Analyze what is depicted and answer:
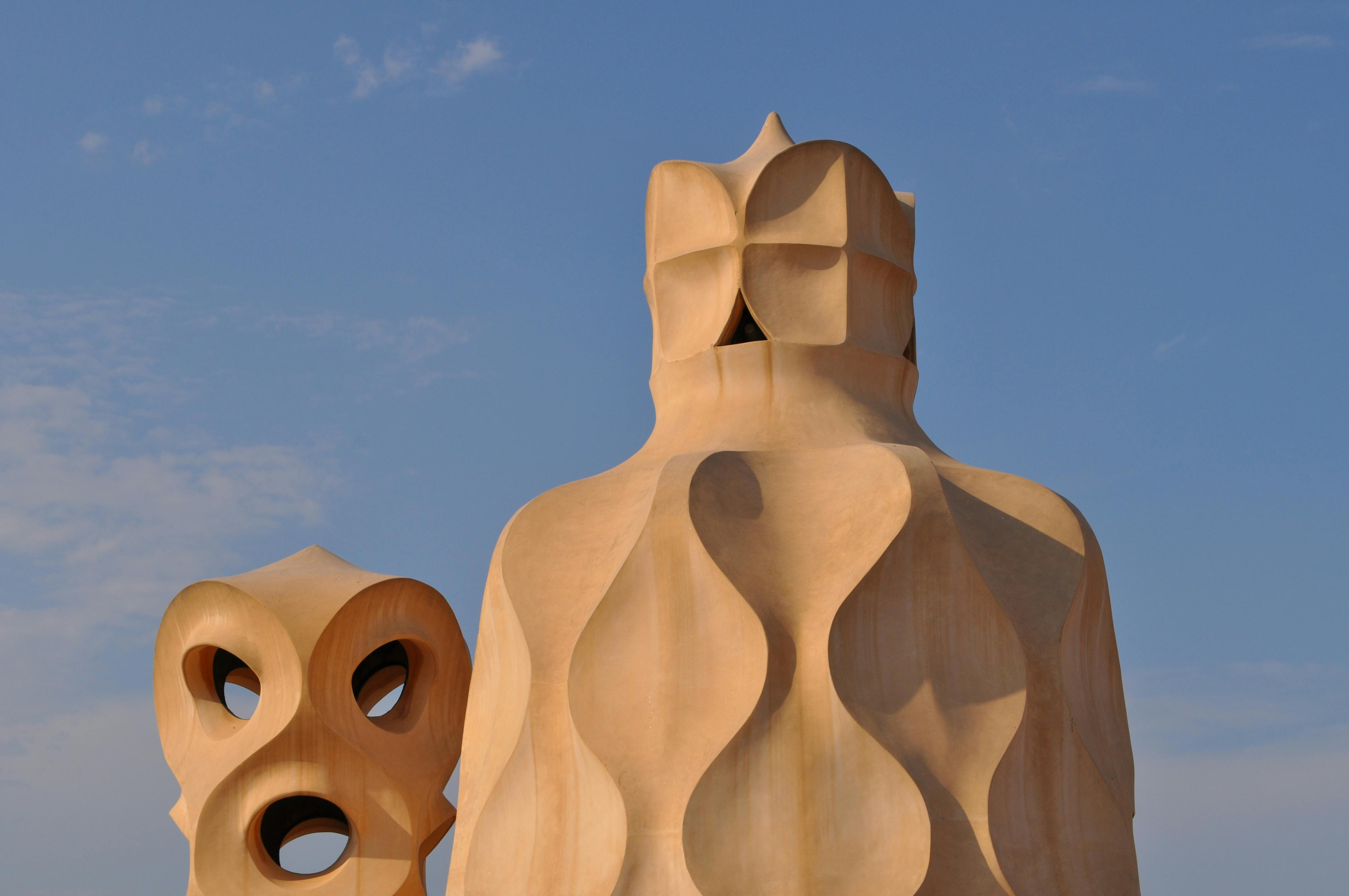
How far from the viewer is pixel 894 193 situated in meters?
14.2

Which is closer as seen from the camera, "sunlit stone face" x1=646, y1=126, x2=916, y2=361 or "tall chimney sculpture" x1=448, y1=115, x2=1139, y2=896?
"tall chimney sculpture" x1=448, y1=115, x2=1139, y2=896

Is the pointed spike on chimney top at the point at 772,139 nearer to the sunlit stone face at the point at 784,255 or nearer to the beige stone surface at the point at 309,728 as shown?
the sunlit stone face at the point at 784,255

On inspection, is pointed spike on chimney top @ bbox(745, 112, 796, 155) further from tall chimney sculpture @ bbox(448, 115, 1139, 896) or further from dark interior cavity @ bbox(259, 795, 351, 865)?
dark interior cavity @ bbox(259, 795, 351, 865)

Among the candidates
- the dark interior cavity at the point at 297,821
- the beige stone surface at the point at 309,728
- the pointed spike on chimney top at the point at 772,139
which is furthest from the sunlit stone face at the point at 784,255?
the dark interior cavity at the point at 297,821

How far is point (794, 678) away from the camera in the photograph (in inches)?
441

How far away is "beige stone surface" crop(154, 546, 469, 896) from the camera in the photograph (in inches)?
563

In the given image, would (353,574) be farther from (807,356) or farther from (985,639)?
(985,639)

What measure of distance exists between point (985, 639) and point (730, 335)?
3446 mm

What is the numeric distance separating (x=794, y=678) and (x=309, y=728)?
16.9ft

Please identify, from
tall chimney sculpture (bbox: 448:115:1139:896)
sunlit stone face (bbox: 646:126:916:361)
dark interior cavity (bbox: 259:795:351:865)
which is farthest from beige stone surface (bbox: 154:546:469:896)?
sunlit stone face (bbox: 646:126:916:361)

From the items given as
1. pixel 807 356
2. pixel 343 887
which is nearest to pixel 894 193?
pixel 807 356

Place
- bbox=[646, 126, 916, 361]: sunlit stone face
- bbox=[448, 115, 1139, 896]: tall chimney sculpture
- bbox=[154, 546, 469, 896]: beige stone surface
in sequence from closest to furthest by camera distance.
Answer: bbox=[448, 115, 1139, 896]: tall chimney sculpture → bbox=[646, 126, 916, 361]: sunlit stone face → bbox=[154, 546, 469, 896]: beige stone surface

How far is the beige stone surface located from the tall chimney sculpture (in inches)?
84.9

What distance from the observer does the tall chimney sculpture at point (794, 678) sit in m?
10.8
